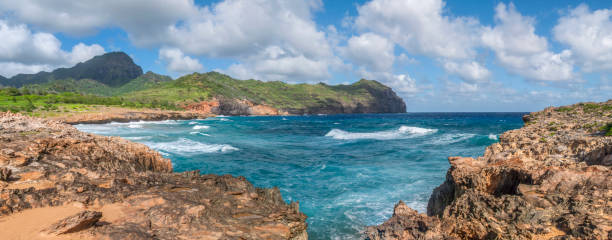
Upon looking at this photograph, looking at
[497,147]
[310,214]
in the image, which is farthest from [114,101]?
[497,147]

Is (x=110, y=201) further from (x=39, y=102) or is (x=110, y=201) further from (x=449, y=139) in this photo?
(x=39, y=102)

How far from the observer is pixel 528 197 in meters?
5.31

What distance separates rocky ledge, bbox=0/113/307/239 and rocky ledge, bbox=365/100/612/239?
296 cm

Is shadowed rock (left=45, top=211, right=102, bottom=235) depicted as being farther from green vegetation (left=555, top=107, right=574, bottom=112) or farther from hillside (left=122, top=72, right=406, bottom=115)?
hillside (left=122, top=72, right=406, bottom=115)

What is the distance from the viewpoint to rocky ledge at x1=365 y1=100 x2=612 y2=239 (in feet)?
14.8

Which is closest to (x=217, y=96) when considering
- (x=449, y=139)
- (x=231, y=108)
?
(x=231, y=108)

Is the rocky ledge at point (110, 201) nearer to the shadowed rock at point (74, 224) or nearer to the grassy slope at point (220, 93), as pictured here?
the shadowed rock at point (74, 224)

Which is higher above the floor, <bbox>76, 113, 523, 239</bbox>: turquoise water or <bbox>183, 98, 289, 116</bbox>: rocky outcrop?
<bbox>183, 98, 289, 116</bbox>: rocky outcrop

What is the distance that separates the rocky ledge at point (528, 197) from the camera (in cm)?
451

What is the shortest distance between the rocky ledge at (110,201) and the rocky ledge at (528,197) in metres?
2.96

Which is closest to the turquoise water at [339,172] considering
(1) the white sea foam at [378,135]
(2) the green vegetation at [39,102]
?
(1) the white sea foam at [378,135]

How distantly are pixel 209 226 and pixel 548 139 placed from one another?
1015 cm

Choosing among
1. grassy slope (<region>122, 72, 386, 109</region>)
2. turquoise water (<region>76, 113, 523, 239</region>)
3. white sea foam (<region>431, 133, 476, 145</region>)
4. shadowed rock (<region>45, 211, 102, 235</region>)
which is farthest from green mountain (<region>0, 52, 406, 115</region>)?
shadowed rock (<region>45, 211, 102, 235</region>)

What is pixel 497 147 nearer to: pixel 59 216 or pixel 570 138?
pixel 570 138
